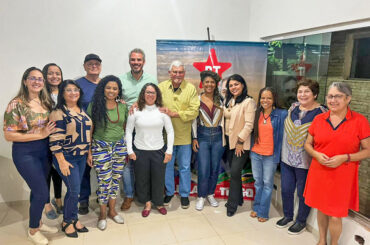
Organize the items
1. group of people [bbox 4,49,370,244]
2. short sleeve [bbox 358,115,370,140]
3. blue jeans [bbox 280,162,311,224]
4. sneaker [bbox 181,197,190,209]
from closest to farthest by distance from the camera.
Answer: short sleeve [bbox 358,115,370,140] < group of people [bbox 4,49,370,244] < blue jeans [bbox 280,162,311,224] < sneaker [bbox 181,197,190,209]

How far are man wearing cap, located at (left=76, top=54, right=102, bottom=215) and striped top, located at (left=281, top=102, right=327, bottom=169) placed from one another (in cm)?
203

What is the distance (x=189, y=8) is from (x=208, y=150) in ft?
6.28

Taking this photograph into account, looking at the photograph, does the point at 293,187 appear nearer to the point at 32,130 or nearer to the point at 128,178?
the point at 128,178

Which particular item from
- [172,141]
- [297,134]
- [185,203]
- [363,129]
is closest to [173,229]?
[185,203]

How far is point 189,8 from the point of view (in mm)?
3387

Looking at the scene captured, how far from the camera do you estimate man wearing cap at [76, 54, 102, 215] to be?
8.96 ft

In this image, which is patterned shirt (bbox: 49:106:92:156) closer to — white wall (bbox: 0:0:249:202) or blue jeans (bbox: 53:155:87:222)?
blue jeans (bbox: 53:155:87:222)

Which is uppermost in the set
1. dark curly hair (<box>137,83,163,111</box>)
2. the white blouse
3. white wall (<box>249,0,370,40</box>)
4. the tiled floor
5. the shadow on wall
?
white wall (<box>249,0,370,40</box>)

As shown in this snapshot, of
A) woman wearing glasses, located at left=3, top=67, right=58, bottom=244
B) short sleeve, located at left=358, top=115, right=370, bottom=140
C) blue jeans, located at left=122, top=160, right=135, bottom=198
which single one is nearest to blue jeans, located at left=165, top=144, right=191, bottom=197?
blue jeans, located at left=122, top=160, right=135, bottom=198

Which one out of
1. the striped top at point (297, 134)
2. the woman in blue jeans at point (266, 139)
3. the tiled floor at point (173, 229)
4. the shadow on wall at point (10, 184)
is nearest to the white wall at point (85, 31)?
the shadow on wall at point (10, 184)

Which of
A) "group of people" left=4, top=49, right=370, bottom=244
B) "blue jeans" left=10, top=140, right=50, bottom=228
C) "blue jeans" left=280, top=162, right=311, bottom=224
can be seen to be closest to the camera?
"group of people" left=4, top=49, right=370, bottom=244

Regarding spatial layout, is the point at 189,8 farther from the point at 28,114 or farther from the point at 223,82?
the point at 28,114

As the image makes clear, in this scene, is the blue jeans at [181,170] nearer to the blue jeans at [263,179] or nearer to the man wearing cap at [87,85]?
the blue jeans at [263,179]

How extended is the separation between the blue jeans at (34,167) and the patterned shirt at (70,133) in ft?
0.49
